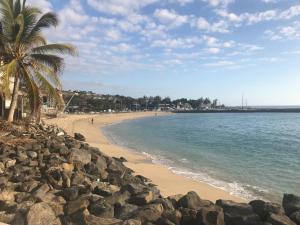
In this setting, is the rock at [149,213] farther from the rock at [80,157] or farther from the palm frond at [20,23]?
the palm frond at [20,23]

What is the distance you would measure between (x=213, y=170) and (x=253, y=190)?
4606 millimetres

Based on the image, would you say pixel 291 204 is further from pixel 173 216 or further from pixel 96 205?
pixel 96 205

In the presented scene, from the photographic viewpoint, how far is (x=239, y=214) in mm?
8320

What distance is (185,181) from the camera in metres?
15.6

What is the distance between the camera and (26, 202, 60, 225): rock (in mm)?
7059

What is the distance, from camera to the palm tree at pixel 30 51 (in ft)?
52.7

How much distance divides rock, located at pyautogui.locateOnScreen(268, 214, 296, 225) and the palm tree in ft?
35.6

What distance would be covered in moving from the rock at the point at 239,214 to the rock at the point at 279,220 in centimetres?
24

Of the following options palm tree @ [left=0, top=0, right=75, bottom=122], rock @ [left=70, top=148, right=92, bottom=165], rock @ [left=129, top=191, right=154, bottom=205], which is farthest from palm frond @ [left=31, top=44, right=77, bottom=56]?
rock @ [left=129, top=191, right=154, bottom=205]

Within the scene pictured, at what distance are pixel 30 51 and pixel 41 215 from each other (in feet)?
36.8

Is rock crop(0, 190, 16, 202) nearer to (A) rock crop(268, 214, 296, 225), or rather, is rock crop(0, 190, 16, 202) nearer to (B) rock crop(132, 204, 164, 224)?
(B) rock crop(132, 204, 164, 224)

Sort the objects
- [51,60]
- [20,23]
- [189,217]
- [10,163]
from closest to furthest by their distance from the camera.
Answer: [189,217] < [10,163] < [20,23] < [51,60]

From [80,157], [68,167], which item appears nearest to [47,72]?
[80,157]

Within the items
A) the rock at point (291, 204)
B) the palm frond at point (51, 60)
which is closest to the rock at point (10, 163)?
the palm frond at point (51, 60)
